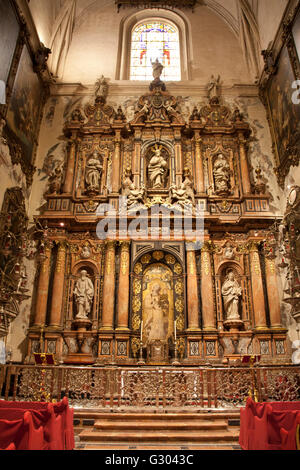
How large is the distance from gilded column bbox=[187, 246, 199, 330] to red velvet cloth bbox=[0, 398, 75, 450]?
6946 millimetres

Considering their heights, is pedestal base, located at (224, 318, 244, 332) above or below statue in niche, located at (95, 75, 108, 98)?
below

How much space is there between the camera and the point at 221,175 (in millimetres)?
14336

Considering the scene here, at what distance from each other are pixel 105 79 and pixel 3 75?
6.02m

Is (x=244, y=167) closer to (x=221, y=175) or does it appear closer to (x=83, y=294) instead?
(x=221, y=175)

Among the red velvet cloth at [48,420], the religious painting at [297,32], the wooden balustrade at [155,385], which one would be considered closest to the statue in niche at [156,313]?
the wooden balustrade at [155,385]

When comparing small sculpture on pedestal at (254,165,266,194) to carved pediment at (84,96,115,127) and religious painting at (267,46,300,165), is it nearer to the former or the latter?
religious painting at (267,46,300,165)

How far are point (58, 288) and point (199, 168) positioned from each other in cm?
678

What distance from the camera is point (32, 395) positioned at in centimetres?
787

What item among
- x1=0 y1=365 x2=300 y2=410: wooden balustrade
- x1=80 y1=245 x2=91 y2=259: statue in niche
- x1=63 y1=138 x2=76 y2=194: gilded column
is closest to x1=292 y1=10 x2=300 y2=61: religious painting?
x1=63 y1=138 x2=76 y2=194: gilded column

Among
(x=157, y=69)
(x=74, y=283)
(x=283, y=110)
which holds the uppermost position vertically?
(x=157, y=69)

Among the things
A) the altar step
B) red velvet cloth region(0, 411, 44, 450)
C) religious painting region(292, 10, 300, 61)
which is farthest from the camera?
religious painting region(292, 10, 300, 61)

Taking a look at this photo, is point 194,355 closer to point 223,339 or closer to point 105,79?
point 223,339

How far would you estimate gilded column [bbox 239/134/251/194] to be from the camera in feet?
45.9

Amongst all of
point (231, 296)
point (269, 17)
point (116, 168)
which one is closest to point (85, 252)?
point (116, 168)
